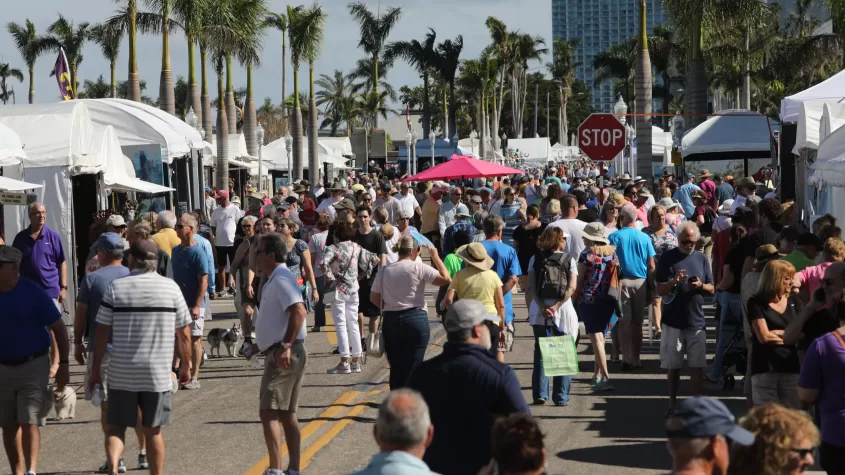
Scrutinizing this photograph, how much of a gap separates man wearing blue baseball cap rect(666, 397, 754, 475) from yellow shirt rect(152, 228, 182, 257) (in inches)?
397

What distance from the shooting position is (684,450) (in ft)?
15.2

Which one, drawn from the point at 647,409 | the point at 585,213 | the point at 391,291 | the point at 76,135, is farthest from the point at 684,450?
the point at 76,135

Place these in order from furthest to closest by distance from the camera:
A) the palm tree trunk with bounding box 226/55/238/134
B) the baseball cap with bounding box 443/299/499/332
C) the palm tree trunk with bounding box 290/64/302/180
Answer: the palm tree trunk with bounding box 290/64/302/180 < the palm tree trunk with bounding box 226/55/238/134 < the baseball cap with bounding box 443/299/499/332

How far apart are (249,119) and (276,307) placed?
48.9 m

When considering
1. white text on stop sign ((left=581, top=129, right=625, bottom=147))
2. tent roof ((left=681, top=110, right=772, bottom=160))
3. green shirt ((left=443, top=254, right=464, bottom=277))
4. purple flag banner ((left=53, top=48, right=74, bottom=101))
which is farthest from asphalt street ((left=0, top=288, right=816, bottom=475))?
tent roof ((left=681, top=110, right=772, bottom=160))

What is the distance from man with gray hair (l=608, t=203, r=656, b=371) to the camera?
44.7ft

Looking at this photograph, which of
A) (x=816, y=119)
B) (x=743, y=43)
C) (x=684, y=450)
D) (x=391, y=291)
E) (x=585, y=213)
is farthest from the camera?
(x=743, y=43)

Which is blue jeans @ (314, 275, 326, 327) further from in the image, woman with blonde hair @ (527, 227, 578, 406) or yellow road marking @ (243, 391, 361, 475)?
woman with blonde hair @ (527, 227, 578, 406)

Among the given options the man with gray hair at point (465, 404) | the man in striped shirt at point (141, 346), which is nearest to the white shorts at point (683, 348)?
the man in striped shirt at point (141, 346)

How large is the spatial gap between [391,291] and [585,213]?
4819 millimetres

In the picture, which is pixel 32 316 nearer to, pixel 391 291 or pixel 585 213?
pixel 391 291

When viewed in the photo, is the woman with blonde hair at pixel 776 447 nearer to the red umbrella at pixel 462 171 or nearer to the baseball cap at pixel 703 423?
the baseball cap at pixel 703 423

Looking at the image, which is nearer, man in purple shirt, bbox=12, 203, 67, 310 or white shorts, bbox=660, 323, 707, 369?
white shorts, bbox=660, 323, 707, 369

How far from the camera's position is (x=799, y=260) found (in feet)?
34.4
